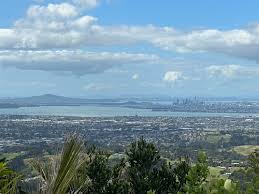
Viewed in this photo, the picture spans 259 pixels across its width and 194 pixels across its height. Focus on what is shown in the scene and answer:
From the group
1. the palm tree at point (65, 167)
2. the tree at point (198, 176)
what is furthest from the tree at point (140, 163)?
the palm tree at point (65, 167)

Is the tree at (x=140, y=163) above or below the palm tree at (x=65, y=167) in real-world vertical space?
below

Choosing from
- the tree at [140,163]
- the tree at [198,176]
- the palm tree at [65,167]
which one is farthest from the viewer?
the tree at [140,163]

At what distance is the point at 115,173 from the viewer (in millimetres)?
19812

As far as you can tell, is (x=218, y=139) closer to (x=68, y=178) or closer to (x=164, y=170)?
(x=164, y=170)

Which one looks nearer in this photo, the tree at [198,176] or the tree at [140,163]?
the tree at [198,176]

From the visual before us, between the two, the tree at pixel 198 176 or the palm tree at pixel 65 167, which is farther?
the tree at pixel 198 176

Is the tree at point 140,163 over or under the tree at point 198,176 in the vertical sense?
under

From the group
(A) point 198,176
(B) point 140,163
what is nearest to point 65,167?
(A) point 198,176

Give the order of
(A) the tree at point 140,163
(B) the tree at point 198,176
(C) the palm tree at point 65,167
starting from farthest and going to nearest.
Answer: (A) the tree at point 140,163, (B) the tree at point 198,176, (C) the palm tree at point 65,167

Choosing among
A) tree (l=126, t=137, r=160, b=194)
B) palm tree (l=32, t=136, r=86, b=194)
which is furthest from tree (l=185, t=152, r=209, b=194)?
tree (l=126, t=137, r=160, b=194)

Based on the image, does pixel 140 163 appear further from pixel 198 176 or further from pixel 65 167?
pixel 65 167

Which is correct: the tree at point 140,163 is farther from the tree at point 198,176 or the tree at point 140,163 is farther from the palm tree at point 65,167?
the palm tree at point 65,167

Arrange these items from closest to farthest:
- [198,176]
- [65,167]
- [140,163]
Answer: [65,167] → [198,176] → [140,163]

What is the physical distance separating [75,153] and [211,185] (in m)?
1.35
